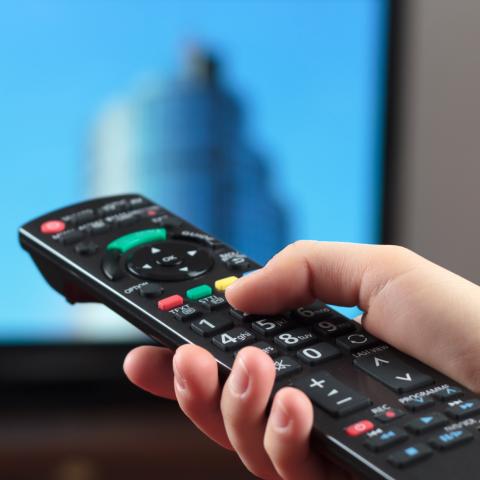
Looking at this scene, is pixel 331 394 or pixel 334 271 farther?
pixel 334 271

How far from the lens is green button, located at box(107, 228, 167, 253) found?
66cm

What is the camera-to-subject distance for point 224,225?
3.88 feet

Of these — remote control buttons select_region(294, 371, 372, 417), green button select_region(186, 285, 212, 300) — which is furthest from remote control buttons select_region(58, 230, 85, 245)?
remote control buttons select_region(294, 371, 372, 417)

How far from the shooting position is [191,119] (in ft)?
3.81

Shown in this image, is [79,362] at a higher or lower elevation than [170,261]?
lower

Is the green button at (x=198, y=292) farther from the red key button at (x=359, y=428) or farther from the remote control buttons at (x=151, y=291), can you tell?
the red key button at (x=359, y=428)

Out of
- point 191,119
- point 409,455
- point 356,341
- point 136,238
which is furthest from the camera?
point 191,119

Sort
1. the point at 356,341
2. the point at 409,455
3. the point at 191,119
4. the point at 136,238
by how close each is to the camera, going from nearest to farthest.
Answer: the point at 409,455 → the point at 356,341 → the point at 136,238 → the point at 191,119

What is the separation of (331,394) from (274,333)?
0.07 meters

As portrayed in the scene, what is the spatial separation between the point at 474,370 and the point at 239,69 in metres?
0.63

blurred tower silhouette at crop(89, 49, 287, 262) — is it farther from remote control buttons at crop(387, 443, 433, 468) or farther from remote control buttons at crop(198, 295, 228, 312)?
remote control buttons at crop(387, 443, 433, 468)

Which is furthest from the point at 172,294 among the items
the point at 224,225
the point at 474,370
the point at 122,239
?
the point at 224,225

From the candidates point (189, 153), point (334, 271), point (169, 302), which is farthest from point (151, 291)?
point (189, 153)

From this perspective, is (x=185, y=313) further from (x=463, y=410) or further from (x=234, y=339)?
(x=463, y=410)
